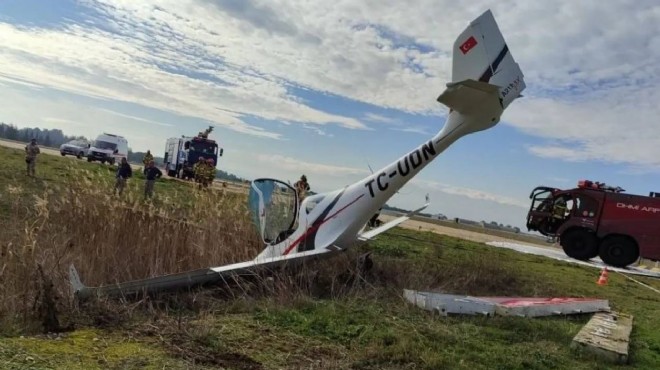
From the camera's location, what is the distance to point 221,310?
238 inches

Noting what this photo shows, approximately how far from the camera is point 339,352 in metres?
4.73

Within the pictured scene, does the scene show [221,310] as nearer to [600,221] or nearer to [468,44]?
[468,44]

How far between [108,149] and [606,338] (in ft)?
134

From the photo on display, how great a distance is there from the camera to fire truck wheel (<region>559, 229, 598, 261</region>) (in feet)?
63.8

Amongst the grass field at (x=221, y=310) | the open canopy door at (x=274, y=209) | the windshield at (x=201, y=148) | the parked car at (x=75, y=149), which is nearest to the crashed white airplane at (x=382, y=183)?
the open canopy door at (x=274, y=209)

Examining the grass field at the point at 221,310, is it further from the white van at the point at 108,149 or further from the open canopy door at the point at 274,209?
the white van at the point at 108,149

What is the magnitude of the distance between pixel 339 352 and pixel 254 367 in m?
0.88

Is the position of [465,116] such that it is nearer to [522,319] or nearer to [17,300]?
[522,319]

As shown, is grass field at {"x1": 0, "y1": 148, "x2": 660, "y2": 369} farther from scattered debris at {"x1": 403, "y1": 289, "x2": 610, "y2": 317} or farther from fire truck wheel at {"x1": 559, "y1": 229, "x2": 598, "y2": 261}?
fire truck wheel at {"x1": 559, "y1": 229, "x2": 598, "y2": 261}

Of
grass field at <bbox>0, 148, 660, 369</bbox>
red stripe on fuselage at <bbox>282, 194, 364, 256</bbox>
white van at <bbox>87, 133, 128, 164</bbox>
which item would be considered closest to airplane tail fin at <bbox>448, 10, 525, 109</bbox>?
red stripe on fuselage at <bbox>282, 194, 364, 256</bbox>

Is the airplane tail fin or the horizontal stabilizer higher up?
the airplane tail fin

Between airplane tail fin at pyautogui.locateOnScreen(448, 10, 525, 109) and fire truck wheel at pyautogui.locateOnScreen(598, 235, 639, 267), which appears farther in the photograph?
fire truck wheel at pyautogui.locateOnScreen(598, 235, 639, 267)

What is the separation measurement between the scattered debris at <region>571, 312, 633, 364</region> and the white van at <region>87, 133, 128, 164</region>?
38091 millimetres

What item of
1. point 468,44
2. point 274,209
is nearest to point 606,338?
point 468,44
